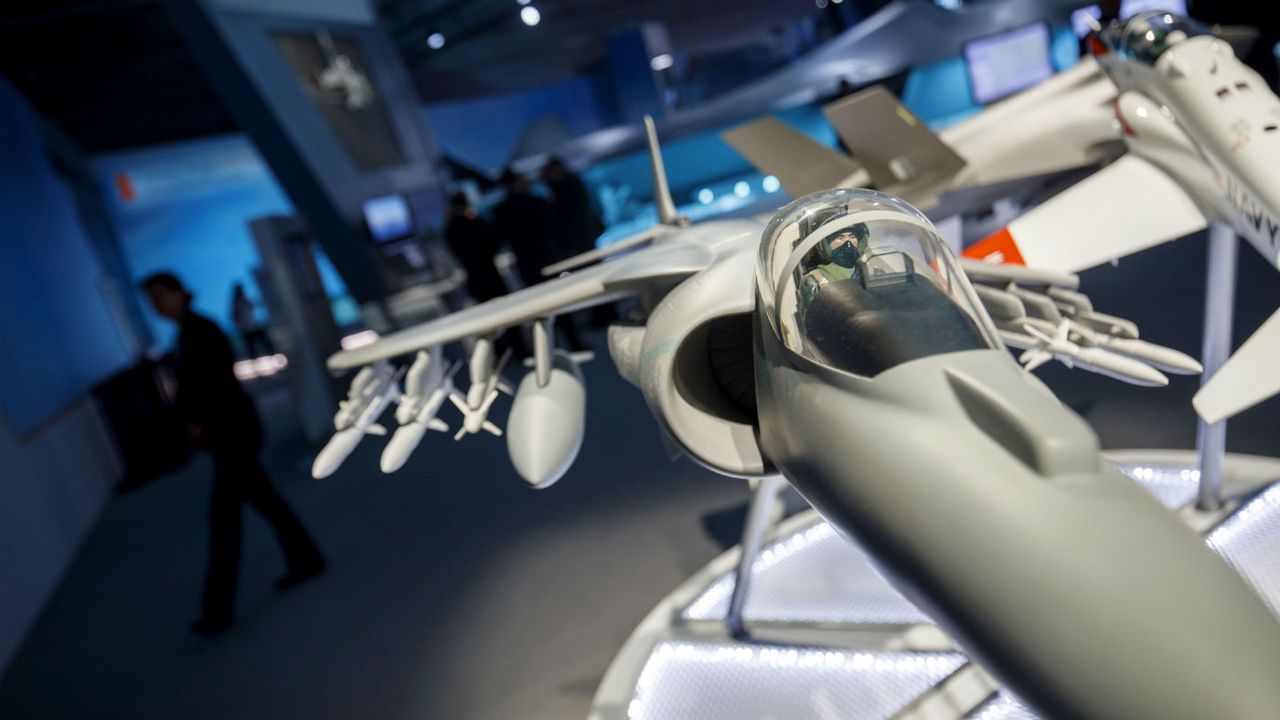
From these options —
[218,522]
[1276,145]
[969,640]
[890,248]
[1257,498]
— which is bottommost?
[1257,498]

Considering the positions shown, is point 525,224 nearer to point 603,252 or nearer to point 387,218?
point 387,218

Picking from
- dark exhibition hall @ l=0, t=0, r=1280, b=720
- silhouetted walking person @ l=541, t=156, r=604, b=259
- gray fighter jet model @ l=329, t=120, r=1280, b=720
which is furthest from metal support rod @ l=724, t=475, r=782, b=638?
silhouetted walking person @ l=541, t=156, r=604, b=259

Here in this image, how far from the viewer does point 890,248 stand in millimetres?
1685

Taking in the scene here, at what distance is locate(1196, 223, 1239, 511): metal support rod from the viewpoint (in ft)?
10.5

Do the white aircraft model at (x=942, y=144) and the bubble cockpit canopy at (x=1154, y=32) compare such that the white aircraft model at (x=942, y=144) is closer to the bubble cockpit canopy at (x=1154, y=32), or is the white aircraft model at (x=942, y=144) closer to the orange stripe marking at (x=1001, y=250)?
the bubble cockpit canopy at (x=1154, y=32)

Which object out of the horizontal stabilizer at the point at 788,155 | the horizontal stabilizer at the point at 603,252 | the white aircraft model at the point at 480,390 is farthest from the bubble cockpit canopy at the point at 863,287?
the horizontal stabilizer at the point at 788,155

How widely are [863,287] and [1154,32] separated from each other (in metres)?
2.99

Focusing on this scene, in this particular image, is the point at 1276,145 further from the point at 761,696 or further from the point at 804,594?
the point at 761,696

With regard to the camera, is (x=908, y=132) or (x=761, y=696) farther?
(x=908, y=132)

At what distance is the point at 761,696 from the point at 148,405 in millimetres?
9208

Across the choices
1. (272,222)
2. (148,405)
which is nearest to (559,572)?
(272,222)

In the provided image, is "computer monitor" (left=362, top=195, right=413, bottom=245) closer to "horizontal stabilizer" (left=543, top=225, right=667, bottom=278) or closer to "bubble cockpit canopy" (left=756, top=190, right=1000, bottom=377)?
"horizontal stabilizer" (left=543, top=225, right=667, bottom=278)

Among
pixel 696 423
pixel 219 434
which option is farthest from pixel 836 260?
pixel 219 434

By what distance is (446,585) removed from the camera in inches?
182
